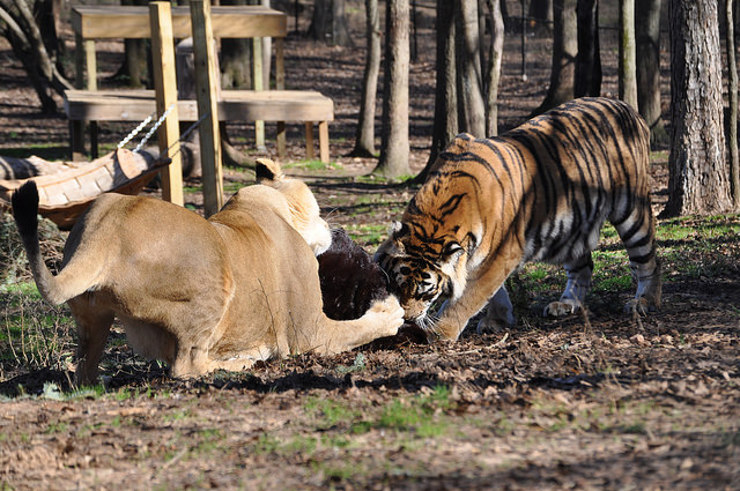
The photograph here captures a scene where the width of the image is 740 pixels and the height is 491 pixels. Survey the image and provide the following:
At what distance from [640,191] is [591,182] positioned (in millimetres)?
557

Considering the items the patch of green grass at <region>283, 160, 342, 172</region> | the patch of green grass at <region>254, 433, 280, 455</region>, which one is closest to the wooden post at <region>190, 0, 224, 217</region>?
the patch of green grass at <region>254, 433, 280, 455</region>

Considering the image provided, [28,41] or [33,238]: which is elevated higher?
[28,41]

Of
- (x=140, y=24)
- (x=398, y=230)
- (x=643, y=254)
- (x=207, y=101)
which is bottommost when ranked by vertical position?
(x=643, y=254)

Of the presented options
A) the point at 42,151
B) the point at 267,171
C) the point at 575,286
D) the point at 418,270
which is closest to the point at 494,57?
the point at 575,286

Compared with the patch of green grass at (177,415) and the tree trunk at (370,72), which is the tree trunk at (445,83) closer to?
the tree trunk at (370,72)

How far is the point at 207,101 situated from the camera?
8.88m

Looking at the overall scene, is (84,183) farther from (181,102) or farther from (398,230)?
(398,230)

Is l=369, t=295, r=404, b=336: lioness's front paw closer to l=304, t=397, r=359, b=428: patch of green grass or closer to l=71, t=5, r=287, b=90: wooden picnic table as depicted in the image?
l=304, t=397, r=359, b=428: patch of green grass

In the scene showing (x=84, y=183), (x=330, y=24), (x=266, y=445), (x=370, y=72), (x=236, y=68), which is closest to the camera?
(x=266, y=445)

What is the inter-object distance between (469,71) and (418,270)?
6.89 m

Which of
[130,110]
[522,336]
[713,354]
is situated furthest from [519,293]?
[130,110]

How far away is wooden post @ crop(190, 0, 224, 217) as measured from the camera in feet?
28.8

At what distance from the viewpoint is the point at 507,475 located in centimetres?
303

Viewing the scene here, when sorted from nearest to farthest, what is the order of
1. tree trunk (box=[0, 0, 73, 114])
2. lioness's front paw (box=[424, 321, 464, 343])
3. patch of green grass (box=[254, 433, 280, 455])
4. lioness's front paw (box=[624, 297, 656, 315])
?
patch of green grass (box=[254, 433, 280, 455]) → lioness's front paw (box=[424, 321, 464, 343]) → lioness's front paw (box=[624, 297, 656, 315]) → tree trunk (box=[0, 0, 73, 114])
